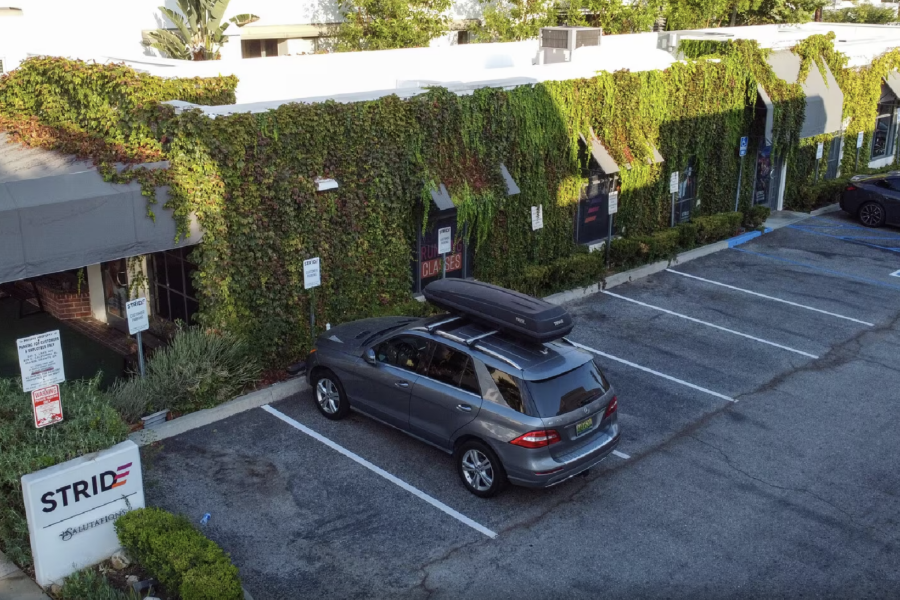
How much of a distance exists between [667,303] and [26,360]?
38.8 ft

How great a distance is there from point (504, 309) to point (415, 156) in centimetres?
494

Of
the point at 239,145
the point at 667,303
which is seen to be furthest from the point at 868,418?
the point at 239,145

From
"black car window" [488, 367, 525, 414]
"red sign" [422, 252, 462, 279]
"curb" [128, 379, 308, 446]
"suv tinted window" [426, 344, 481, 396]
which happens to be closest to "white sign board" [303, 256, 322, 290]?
"curb" [128, 379, 308, 446]

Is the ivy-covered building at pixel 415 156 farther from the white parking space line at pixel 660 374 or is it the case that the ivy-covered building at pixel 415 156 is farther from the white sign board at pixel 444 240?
the white parking space line at pixel 660 374

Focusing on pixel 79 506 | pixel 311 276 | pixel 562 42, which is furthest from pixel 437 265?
pixel 562 42

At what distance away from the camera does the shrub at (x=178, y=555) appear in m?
7.70

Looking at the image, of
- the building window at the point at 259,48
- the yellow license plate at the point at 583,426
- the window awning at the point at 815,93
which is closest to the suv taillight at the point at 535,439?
the yellow license plate at the point at 583,426

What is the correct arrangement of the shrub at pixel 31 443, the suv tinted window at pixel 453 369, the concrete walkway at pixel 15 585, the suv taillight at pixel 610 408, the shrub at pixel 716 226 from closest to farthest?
the concrete walkway at pixel 15 585
the shrub at pixel 31 443
the suv tinted window at pixel 453 369
the suv taillight at pixel 610 408
the shrub at pixel 716 226

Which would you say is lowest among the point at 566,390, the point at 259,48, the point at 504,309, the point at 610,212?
the point at 566,390

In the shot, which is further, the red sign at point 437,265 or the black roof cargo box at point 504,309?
the red sign at point 437,265

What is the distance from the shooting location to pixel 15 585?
8.44 meters

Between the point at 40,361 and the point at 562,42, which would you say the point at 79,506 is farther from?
the point at 562,42

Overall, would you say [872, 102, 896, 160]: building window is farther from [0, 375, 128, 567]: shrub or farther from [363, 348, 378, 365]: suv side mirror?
[0, 375, 128, 567]: shrub

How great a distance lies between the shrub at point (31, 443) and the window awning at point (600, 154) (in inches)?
447
